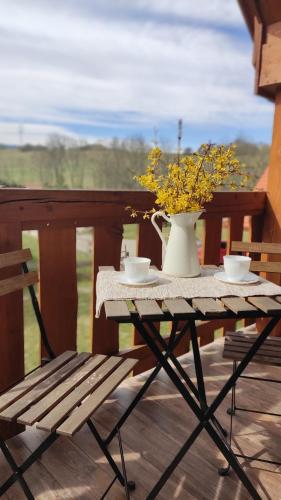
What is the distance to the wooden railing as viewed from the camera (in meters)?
1.80

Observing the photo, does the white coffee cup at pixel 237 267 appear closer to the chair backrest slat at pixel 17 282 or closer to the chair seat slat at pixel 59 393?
the chair seat slat at pixel 59 393

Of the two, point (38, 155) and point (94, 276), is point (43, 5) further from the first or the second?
point (94, 276)

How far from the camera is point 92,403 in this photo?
130cm

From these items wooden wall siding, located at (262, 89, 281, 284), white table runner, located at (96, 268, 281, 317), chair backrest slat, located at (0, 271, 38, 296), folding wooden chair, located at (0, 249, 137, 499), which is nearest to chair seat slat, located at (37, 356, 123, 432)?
folding wooden chair, located at (0, 249, 137, 499)

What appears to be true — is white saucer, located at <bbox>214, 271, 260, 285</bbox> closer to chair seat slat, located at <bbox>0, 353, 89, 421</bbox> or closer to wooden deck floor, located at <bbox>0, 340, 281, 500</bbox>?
chair seat slat, located at <bbox>0, 353, 89, 421</bbox>

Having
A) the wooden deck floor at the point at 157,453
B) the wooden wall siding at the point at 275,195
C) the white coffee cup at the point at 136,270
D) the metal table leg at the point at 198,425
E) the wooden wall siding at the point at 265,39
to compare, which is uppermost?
the wooden wall siding at the point at 265,39

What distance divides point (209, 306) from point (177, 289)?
21cm

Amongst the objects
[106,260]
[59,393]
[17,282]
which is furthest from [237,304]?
[106,260]

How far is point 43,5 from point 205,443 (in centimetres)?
2963

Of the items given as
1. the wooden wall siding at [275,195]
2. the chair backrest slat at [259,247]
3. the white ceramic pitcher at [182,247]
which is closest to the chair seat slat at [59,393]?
the white ceramic pitcher at [182,247]

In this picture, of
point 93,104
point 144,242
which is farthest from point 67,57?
point 144,242

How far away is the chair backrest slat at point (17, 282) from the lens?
1583 mm

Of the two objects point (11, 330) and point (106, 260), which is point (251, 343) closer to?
point (106, 260)

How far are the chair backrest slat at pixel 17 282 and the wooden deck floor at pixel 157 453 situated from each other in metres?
0.77
